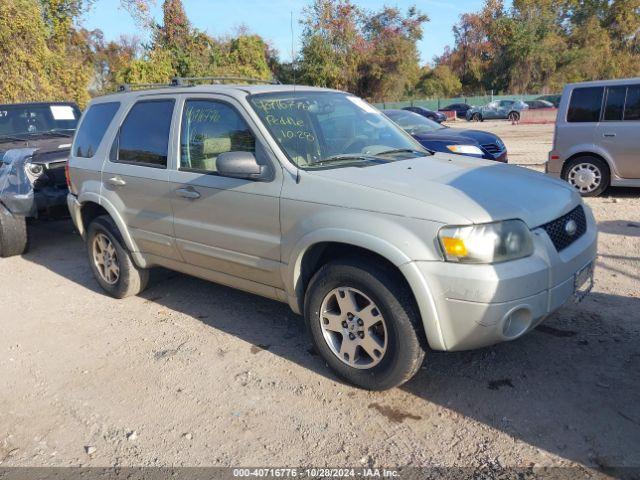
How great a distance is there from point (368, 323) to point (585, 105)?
274 inches

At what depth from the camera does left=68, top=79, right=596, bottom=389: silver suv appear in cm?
303

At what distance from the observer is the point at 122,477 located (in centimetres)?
287

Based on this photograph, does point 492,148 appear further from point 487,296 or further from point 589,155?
point 487,296

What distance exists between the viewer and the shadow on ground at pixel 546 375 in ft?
9.73

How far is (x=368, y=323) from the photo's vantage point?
3373 mm

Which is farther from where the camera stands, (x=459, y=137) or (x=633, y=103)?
(x=459, y=137)

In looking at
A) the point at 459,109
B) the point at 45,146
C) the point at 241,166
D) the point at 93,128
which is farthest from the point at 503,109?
the point at 241,166

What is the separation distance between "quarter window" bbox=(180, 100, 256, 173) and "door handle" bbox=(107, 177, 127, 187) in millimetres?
806

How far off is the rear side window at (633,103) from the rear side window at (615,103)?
0.06m

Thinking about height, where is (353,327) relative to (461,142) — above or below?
below

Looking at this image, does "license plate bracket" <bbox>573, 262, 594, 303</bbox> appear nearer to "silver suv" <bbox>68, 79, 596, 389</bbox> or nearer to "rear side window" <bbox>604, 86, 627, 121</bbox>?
"silver suv" <bbox>68, 79, 596, 389</bbox>

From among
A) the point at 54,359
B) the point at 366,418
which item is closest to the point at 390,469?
the point at 366,418

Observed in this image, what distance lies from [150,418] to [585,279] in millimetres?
2795

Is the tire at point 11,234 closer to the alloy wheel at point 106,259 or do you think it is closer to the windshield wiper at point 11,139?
the windshield wiper at point 11,139
